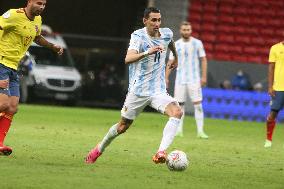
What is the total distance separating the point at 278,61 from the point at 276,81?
43 cm

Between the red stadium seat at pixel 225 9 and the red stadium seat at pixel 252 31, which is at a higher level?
the red stadium seat at pixel 225 9

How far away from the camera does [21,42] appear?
12.0 meters

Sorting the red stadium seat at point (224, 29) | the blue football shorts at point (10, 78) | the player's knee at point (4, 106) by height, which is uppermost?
the blue football shorts at point (10, 78)

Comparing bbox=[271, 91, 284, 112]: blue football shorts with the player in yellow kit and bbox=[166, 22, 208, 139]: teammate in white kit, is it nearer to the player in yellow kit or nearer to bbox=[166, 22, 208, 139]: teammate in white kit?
bbox=[166, 22, 208, 139]: teammate in white kit

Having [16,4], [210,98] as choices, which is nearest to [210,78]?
[210,98]

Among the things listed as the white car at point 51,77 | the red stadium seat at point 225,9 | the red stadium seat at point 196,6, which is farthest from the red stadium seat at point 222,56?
the white car at point 51,77

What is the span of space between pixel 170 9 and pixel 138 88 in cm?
1905

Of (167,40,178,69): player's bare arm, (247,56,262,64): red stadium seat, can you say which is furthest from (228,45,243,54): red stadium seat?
(167,40,178,69): player's bare arm

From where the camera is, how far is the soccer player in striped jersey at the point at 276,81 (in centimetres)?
1631

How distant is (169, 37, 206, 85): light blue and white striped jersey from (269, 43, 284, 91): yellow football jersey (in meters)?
1.93

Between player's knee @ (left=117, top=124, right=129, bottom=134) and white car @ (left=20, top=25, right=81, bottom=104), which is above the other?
player's knee @ (left=117, top=124, right=129, bottom=134)

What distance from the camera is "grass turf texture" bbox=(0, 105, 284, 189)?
A: 32.2 feet

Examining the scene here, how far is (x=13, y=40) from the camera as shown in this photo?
39.0ft

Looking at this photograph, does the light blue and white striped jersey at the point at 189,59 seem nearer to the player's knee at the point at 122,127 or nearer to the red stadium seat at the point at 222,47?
the player's knee at the point at 122,127
